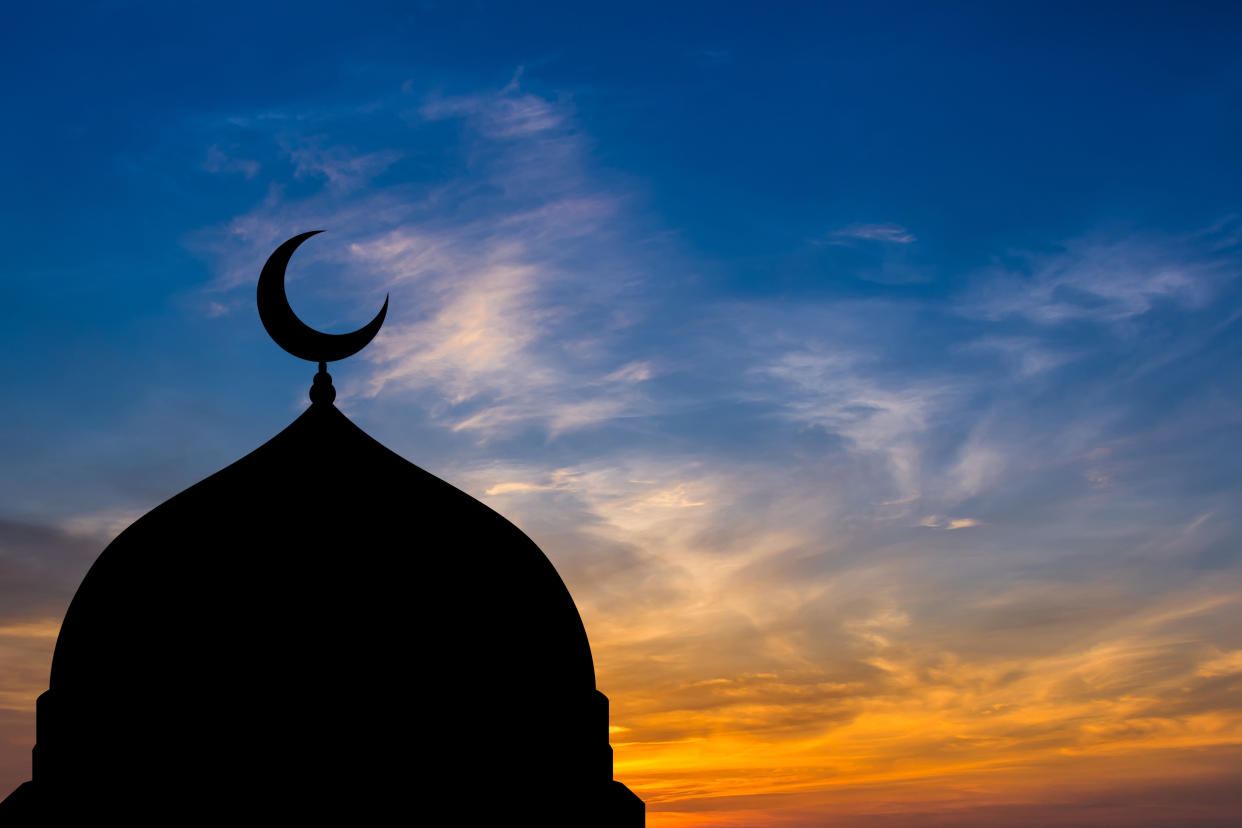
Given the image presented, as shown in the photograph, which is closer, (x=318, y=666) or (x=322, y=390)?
(x=318, y=666)

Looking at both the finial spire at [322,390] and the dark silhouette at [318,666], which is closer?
the dark silhouette at [318,666]

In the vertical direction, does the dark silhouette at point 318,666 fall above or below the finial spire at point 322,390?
below

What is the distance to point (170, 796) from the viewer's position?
38.0 ft

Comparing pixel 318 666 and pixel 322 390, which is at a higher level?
pixel 322 390

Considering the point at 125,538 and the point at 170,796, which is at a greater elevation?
the point at 125,538

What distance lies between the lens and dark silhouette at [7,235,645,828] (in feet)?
38.2

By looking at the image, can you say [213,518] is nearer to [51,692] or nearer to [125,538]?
[125,538]

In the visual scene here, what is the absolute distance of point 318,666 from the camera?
1181cm

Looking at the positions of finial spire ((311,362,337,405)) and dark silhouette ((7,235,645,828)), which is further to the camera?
finial spire ((311,362,337,405))

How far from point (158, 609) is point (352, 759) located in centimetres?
223

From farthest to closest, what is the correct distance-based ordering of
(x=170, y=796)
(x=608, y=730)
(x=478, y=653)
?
(x=608, y=730) < (x=478, y=653) < (x=170, y=796)

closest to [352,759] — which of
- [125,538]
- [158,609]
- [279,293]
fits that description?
[158,609]

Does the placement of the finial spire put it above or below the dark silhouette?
above

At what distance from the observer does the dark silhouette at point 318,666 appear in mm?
11648
